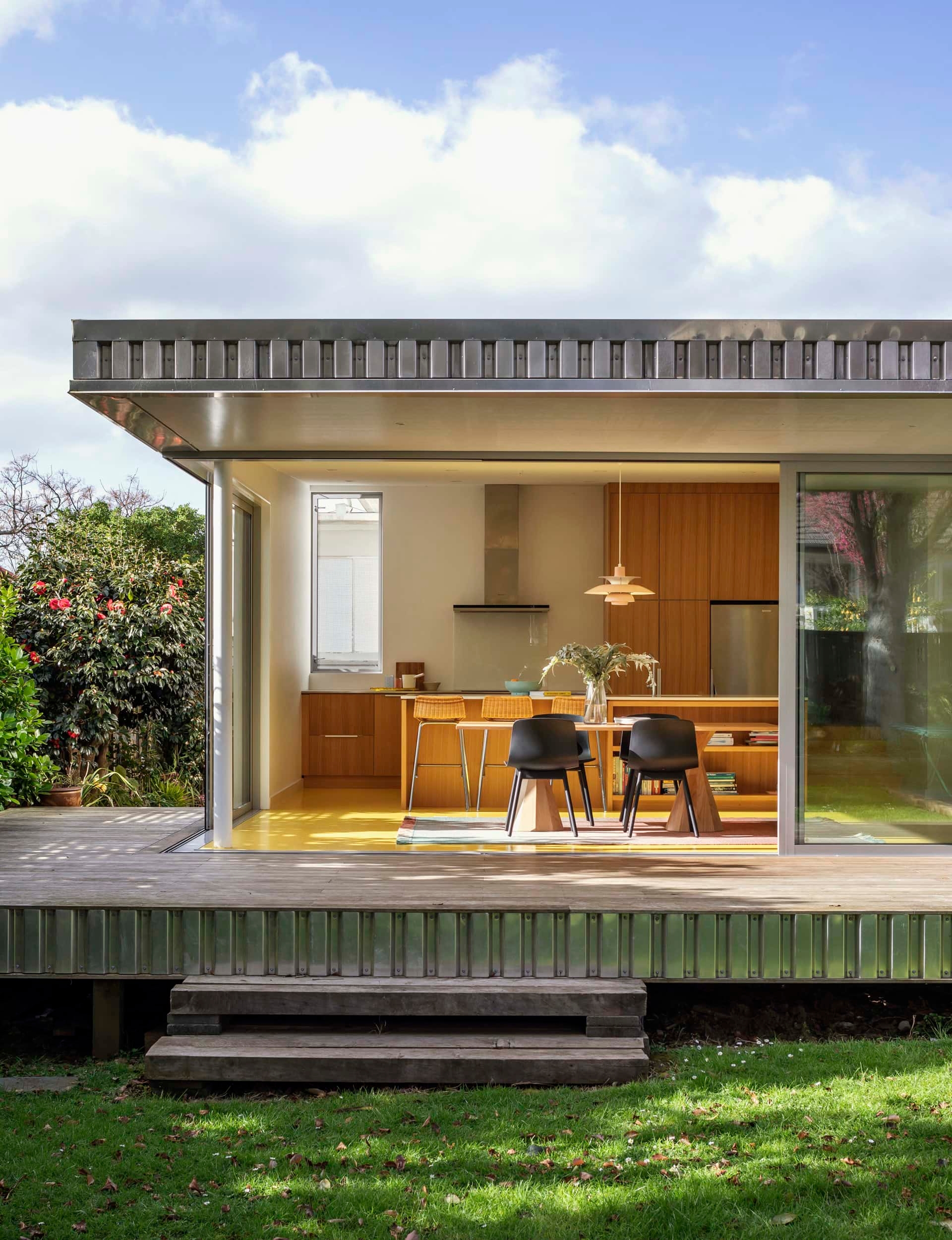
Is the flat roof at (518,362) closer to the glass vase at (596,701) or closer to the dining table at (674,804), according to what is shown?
the dining table at (674,804)

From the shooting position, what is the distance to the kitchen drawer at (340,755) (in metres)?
11.1

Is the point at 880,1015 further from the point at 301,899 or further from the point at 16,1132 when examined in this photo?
the point at 16,1132

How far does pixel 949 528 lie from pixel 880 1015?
3014mm

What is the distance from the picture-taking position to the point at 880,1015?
5.37 metres

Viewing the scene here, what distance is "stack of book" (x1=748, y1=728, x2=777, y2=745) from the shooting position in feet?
31.0

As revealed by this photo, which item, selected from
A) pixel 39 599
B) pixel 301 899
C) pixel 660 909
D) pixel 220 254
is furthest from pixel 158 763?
pixel 220 254

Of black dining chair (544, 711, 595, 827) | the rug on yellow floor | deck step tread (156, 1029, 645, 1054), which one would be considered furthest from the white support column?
deck step tread (156, 1029, 645, 1054)

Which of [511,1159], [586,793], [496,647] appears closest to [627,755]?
[586,793]

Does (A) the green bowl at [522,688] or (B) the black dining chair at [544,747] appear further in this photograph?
(A) the green bowl at [522,688]

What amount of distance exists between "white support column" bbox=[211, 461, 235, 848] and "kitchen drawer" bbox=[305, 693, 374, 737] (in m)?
3.40

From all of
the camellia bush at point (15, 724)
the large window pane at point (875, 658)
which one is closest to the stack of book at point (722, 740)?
the large window pane at point (875, 658)

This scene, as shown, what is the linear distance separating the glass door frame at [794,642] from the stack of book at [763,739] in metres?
2.54

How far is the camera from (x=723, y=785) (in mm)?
9695

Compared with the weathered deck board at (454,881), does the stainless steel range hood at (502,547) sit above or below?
above
